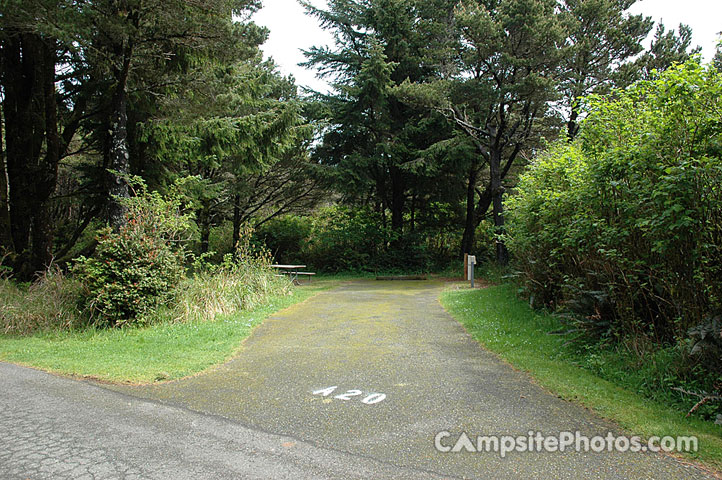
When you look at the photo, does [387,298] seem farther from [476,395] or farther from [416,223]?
[416,223]

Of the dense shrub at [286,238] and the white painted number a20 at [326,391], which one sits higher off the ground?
the dense shrub at [286,238]

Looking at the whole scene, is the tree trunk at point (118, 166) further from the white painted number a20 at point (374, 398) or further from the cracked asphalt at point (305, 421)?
the white painted number a20 at point (374, 398)

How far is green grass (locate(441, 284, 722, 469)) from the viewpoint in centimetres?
344

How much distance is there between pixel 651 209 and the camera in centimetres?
461

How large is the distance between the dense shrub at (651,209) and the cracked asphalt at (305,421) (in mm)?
1710

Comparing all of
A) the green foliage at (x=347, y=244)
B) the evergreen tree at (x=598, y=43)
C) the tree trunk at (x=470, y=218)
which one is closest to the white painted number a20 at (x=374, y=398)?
the evergreen tree at (x=598, y=43)

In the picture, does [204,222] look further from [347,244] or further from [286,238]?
[347,244]

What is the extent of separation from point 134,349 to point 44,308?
314cm

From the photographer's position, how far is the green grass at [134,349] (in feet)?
17.2

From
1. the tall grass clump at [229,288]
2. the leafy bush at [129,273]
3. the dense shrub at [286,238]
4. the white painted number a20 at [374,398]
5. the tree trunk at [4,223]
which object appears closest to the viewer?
the white painted number a20 at [374,398]

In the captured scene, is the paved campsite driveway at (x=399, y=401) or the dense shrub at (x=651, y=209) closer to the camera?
the paved campsite driveway at (x=399, y=401)

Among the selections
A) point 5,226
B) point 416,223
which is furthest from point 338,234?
point 5,226

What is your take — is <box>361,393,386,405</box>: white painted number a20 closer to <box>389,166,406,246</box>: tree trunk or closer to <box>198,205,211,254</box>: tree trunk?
<box>198,205,211,254</box>: tree trunk

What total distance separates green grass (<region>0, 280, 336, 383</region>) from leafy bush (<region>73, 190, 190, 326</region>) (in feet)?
1.32
